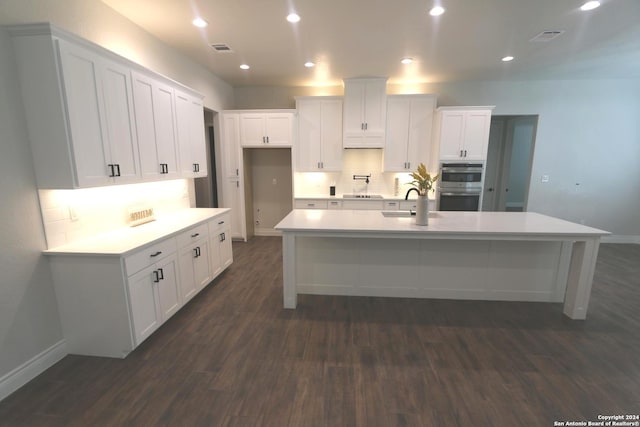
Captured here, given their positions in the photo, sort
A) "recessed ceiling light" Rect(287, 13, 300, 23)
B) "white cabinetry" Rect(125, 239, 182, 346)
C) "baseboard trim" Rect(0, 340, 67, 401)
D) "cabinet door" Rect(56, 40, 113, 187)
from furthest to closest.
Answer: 1. "recessed ceiling light" Rect(287, 13, 300, 23)
2. "white cabinetry" Rect(125, 239, 182, 346)
3. "cabinet door" Rect(56, 40, 113, 187)
4. "baseboard trim" Rect(0, 340, 67, 401)

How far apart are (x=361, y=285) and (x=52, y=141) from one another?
9.91 feet

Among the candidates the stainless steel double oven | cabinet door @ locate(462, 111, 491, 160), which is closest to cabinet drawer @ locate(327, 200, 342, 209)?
the stainless steel double oven

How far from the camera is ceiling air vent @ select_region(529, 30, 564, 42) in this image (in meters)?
3.14

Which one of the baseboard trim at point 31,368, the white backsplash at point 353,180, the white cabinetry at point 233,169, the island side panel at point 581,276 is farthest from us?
the white backsplash at point 353,180

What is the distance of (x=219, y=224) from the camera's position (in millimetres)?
3650

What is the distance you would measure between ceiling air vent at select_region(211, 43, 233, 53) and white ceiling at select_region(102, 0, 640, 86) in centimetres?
8

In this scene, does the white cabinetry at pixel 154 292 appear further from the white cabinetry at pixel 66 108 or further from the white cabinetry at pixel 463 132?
the white cabinetry at pixel 463 132

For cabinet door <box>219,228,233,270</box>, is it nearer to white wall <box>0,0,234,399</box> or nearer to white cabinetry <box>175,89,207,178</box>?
white cabinetry <box>175,89,207,178</box>

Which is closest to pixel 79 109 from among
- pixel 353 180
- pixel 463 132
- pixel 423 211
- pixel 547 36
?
pixel 423 211

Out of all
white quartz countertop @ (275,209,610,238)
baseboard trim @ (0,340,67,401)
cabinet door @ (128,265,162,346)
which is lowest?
baseboard trim @ (0,340,67,401)

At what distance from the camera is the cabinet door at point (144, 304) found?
7.16ft

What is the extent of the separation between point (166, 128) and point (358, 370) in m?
3.12

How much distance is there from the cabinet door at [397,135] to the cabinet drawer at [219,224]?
308cm

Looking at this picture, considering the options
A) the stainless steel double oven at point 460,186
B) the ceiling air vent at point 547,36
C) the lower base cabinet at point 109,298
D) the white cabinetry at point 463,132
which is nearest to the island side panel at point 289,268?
the lower base cabinet at point 109,298
